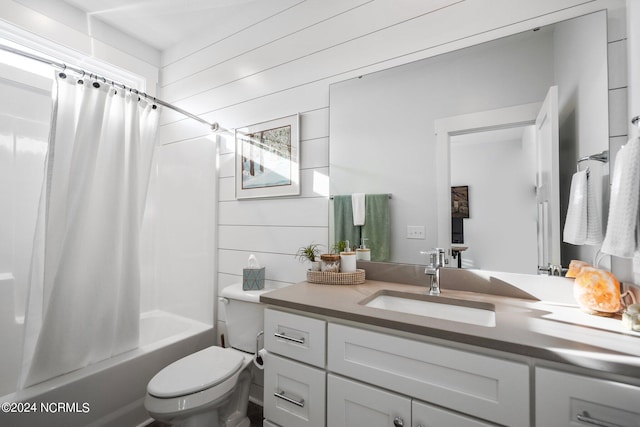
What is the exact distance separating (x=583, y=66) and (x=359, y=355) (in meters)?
1.36

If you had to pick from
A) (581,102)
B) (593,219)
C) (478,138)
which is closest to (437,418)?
(593,219)

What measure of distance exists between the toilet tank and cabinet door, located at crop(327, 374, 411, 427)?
709 millimetres

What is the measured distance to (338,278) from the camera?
4.64ft

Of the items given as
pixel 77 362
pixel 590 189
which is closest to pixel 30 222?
pixel 77 362

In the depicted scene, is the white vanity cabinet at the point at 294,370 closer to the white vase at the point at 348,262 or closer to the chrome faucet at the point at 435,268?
the white vase at the point at 348,262

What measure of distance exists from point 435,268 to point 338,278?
0.45 meters

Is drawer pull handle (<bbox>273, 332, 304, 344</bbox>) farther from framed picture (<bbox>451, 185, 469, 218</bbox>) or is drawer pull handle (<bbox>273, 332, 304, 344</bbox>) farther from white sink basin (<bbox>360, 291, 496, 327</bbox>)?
framed picture (<bbox>451, 185, 469, 218</bbox>)

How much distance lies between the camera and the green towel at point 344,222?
157 cm

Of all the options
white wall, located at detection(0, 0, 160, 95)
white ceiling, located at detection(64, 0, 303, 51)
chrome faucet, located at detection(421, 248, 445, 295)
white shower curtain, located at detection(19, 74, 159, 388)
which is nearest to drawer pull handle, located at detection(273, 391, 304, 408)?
chrome faucet, located at detection(421, 248, 445, 295)

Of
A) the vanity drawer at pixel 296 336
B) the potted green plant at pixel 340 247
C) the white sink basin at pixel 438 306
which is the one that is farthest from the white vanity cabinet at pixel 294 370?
the potted green plant at pixel 340 247

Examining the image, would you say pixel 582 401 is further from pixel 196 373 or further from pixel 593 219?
pixel 196 373

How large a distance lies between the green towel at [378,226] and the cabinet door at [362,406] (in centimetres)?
66

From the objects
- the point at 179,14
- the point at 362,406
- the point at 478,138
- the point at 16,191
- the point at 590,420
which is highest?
the point at 179,14

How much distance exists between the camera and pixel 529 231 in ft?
3.92
